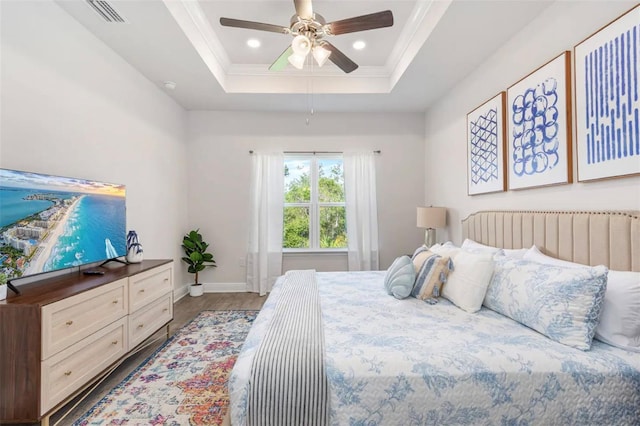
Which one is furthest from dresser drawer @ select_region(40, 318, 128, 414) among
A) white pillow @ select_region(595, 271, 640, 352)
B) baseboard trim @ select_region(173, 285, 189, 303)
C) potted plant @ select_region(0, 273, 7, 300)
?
white pillow @ select_region(595, 271, 640, 352)

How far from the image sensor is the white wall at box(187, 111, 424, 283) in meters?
4.34

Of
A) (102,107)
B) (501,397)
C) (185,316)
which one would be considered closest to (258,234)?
(185,316)

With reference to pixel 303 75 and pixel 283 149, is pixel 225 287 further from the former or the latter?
pixel 303 75

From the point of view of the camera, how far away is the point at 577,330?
134 centimetres

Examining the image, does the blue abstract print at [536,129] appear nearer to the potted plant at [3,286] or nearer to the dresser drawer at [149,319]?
the dresser drawer at [149,319]

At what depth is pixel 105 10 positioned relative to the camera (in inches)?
84.5

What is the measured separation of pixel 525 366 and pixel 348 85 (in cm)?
342

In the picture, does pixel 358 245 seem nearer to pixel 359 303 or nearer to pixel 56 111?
pixel 359 303

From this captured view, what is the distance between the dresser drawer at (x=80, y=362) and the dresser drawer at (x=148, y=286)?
0.18 meters

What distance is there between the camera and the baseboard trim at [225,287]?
431 cm

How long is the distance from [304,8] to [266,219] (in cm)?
286

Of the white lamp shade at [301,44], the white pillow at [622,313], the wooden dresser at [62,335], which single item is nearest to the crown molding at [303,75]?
the white lamp shade at [301,44]

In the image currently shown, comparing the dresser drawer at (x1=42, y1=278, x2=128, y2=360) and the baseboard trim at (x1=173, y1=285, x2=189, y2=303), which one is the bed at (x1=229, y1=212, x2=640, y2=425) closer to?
the dresser drawer at (x1=42, y1=278, x2=128, y2=360)

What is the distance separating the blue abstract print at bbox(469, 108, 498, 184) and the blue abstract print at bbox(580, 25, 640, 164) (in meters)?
0.88
